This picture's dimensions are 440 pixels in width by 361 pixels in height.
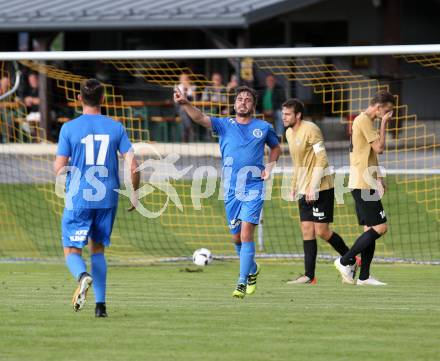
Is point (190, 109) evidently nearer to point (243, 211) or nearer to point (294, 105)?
point (243, 211)

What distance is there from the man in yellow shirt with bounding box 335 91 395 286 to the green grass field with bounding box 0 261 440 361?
405 mm

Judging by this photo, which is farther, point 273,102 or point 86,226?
point 273,102

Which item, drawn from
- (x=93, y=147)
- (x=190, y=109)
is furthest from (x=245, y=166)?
(x=93, y=147)

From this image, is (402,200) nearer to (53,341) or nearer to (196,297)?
(196,297)

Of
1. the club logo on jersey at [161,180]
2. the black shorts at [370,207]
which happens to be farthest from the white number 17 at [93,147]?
the club logo on jersey at [161,180]

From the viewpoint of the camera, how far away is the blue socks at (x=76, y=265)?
9172mm

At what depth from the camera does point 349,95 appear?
20.5m

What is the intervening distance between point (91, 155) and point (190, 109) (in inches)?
68.5

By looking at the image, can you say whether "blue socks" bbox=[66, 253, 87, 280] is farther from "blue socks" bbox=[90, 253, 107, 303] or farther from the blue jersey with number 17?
the blue jersey with number 17

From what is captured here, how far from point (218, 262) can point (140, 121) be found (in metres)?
6.24

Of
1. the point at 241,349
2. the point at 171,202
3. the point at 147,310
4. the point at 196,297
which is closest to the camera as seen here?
the point at 241,349

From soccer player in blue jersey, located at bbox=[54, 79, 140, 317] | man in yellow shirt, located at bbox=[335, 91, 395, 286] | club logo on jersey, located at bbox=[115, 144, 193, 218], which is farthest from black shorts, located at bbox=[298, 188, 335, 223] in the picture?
club logo on jersey, located at bbox=[115, 144, 193, 218]

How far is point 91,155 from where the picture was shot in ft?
30.2

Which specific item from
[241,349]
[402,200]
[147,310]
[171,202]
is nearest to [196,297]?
[147,310]
